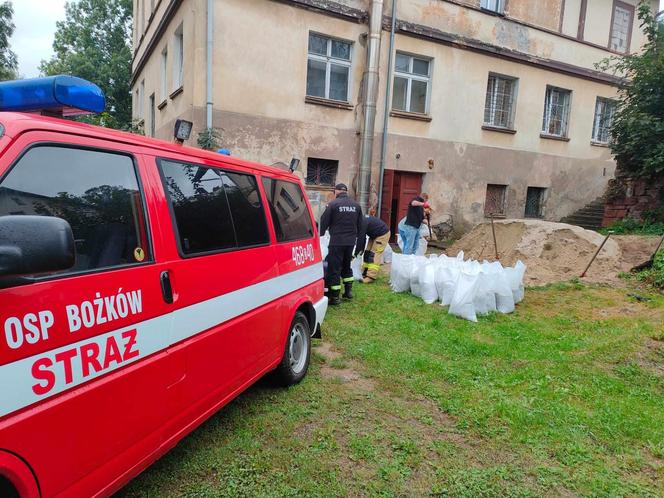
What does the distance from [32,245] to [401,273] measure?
6190mm

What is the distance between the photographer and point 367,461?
2826mm

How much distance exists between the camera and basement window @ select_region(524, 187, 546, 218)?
15069 mm

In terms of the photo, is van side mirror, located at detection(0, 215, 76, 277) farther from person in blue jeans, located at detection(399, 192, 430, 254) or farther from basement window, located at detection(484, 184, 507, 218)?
basement window, located at detection(484, 184, 507, 218)

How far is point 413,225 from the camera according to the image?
9.77 metres

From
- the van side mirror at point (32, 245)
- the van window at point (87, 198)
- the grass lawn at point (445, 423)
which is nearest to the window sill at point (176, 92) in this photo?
the grass lawn at point (445, 423)

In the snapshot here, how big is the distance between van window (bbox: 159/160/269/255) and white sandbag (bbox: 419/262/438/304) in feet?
12.8

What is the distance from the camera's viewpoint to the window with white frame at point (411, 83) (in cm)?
1223

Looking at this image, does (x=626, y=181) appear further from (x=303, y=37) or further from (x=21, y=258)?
(x=21, y=258)

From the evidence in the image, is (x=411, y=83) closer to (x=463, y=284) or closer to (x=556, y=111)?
(x=556, y=111)

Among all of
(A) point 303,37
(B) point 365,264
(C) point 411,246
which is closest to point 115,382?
(B) point 365,264

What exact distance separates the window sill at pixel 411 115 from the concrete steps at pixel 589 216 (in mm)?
6561

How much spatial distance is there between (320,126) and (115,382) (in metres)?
10.0

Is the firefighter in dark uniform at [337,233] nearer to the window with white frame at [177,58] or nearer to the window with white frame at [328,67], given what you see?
the window with white frame at [328,67]

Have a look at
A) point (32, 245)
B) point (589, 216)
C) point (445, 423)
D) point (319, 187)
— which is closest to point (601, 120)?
point (589, 216)
